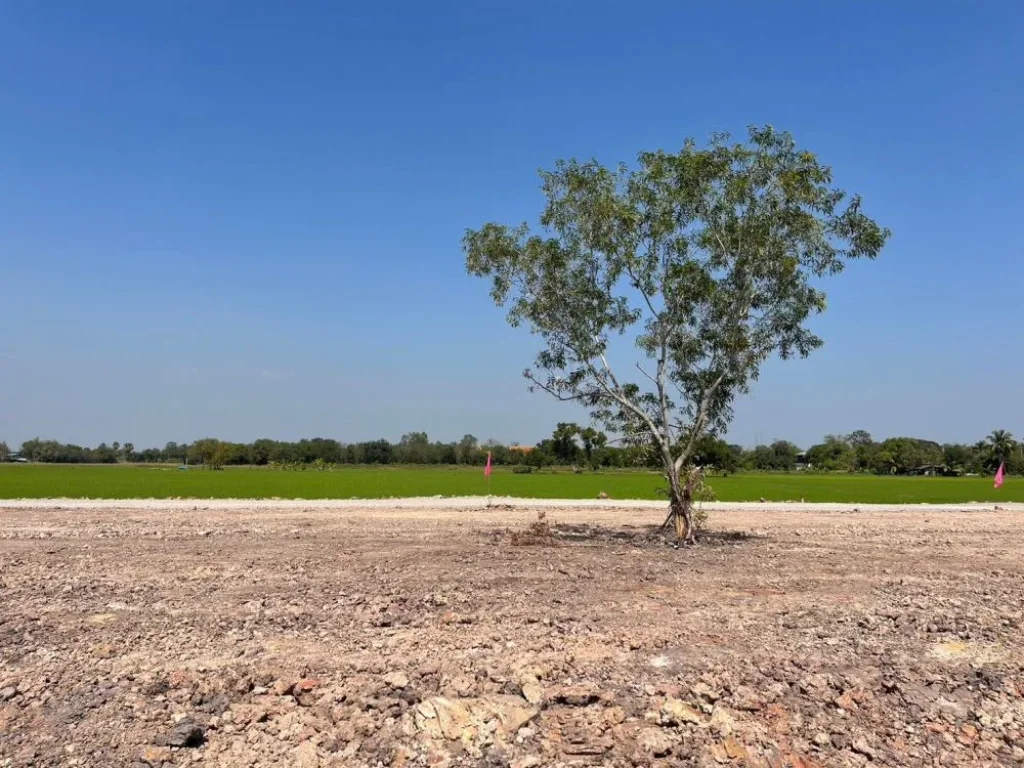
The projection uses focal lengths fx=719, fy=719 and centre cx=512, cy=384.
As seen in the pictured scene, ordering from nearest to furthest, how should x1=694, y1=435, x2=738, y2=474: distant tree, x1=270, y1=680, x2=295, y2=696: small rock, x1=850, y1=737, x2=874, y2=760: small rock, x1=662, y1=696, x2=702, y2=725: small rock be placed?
x1=850, y1=737, x2=874, y2=760: small rock, x1=662, y1=696, x2=702, y2=725: small rock, x1=270, y1=680, x2=295, y2=696: small rock, x1=694, y1=435, x2=738, y2=474: distant tree

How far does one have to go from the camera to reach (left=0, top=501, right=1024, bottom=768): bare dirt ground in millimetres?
5113

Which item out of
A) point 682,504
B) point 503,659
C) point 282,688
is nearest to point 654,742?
point 503,659

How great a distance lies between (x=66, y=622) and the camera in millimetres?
7996

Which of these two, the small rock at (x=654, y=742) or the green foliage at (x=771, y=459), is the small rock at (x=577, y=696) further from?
the green foliage at (x=771, y=459)

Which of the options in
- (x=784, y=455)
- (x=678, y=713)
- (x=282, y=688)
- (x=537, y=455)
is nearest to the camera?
(x=678, y=713)

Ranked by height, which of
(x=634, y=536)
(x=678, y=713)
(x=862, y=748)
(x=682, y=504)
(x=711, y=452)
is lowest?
(x=862, y=748)

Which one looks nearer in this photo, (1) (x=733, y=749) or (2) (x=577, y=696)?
(1) (x=733, y=749)

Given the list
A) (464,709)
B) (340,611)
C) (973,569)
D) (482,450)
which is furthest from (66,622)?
(482,450)

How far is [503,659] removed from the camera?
665cm

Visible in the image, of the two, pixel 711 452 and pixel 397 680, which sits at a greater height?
pixel 711 452

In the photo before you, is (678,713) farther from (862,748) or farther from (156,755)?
(156,755)

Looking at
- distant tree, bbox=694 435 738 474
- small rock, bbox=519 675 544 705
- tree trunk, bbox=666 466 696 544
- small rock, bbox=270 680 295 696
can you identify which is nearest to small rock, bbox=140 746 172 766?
small rock, bbox=270 680 295 696

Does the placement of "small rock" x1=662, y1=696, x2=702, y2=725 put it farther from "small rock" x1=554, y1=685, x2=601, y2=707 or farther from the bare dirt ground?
"small rock" x1=554, y1=685, x2=601, y2=707

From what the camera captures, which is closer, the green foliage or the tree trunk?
the tree trunk
